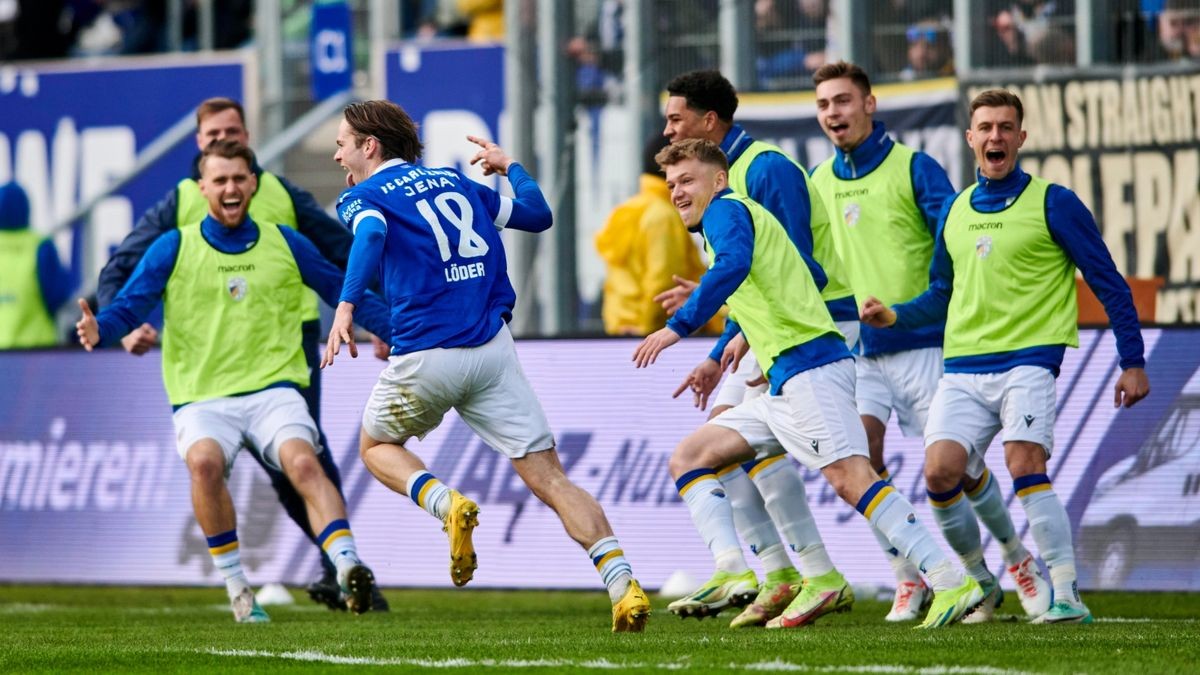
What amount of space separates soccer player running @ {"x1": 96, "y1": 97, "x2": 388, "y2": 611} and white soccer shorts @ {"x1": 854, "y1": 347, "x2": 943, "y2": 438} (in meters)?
2.64

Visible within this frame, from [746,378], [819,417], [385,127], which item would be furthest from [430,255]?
[746,378]

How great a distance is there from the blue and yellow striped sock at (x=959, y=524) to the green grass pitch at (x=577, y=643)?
0.45 metres

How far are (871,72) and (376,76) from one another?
4.90 meters

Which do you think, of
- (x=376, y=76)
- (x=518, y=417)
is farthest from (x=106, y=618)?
(x=376, y=76)

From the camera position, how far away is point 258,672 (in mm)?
6719

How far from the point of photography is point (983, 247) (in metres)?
8.57

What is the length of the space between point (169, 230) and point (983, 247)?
3948mm

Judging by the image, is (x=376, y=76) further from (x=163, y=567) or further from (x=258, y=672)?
(x=258, y=672)

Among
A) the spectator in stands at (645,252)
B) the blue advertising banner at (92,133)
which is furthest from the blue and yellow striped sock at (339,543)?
the blue advertising banner at (92,133)

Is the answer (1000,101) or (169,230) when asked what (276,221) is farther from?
(1000,101)

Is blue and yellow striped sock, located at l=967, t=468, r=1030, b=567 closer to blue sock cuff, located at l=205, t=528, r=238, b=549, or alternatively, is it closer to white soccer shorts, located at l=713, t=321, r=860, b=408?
white soccer shorts, located at l=713, t=321, r=860, b=408

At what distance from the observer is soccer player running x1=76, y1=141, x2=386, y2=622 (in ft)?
31.2

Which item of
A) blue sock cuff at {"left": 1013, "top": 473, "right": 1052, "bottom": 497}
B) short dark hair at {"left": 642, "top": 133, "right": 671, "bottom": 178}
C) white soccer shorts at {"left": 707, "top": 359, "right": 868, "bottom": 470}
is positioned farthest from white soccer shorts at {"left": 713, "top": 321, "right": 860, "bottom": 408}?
short dark hair at {"left": 642, "top": 133, "right": 671, "bottom": 178}

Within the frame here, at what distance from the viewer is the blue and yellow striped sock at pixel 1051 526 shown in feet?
28.1
